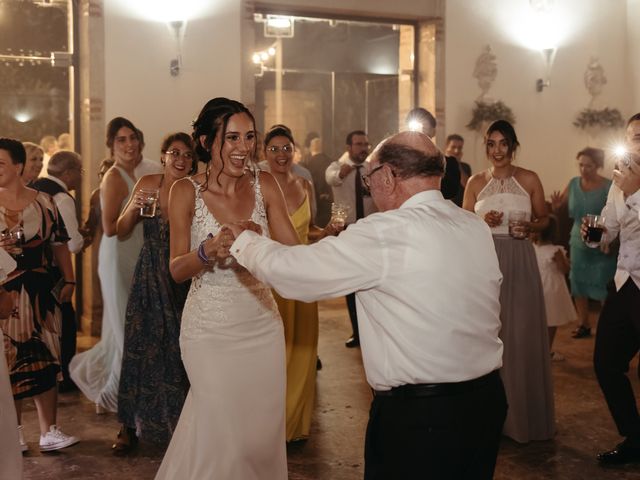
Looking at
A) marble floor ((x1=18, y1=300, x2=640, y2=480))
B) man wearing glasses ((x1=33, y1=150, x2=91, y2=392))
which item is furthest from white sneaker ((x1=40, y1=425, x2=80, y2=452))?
man wearing glasses ((x1=33, y1=150, x2=91, y2=392))

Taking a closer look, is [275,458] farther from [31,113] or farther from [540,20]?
[540,20]

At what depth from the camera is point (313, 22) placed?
10.9m

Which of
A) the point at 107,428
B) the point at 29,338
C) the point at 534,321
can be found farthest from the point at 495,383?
the point at 107,428

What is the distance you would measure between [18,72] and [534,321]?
5800 mm

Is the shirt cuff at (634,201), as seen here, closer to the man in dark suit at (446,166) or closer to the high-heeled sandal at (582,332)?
the man in dark suit at (446,166)

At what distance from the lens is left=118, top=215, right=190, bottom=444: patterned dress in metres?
4.97

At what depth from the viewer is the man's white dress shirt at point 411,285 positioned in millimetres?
2553

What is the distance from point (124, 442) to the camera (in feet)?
16.4

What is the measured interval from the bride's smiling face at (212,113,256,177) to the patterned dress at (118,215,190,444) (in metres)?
1.49

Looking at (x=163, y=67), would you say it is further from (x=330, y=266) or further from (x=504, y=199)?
(x=330, y=266)

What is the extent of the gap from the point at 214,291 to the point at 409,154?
3.94 ft

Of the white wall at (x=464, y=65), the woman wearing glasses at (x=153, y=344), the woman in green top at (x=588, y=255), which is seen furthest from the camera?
the white wall at (x=464, y=65)

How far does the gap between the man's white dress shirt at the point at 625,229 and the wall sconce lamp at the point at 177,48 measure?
5.06m

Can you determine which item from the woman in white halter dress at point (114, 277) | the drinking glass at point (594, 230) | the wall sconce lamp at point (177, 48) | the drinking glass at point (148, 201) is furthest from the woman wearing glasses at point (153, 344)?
the wall sconce lamp at point (177, 48)
